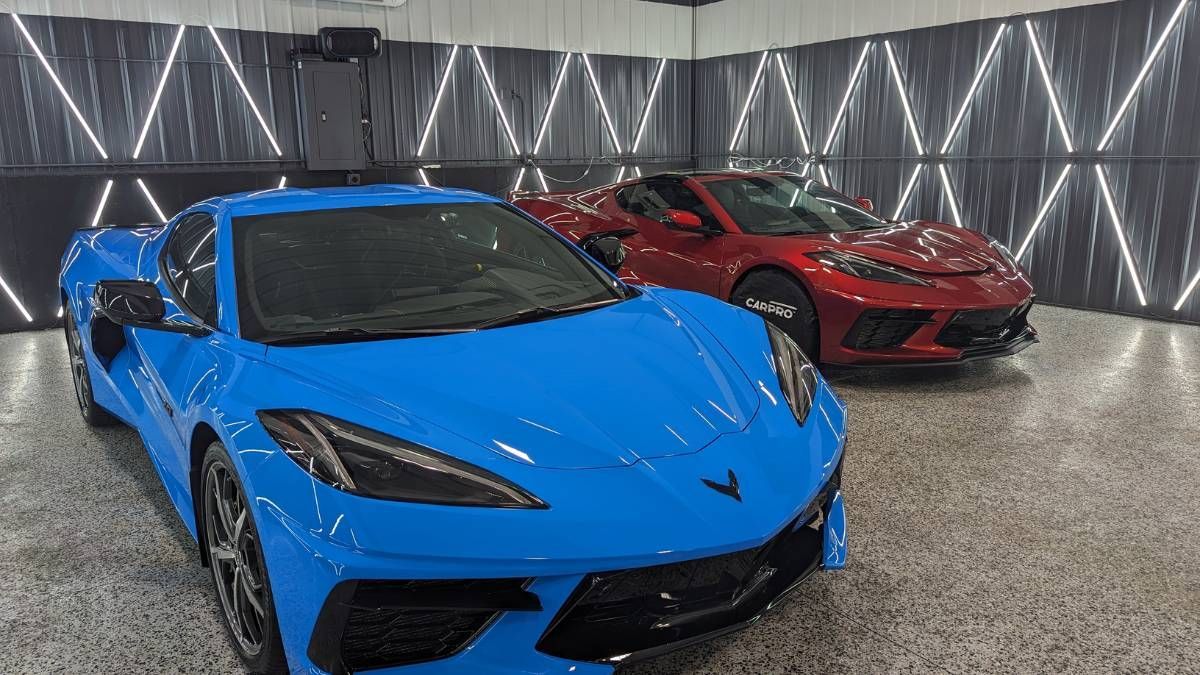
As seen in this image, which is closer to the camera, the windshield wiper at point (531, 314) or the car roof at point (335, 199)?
the windshield wiper at point (531, 314)

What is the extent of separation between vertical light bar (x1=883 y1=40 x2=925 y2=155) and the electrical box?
5.31 m

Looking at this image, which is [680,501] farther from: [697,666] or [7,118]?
[7,118]

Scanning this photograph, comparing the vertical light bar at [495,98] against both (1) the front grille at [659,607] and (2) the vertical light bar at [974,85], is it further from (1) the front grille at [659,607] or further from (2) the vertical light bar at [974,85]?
(1) the front grille at [659,607]

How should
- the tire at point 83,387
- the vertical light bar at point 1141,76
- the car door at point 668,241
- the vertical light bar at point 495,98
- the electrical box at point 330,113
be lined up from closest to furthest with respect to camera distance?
the tire at point 83,387, the car door at point 668,241, the vertical light bar at point 1141,76, the electrical box at point 330,113, the vertical light bar at point 495,98

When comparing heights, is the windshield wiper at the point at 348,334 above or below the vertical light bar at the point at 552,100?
below

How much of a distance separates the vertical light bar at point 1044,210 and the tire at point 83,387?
714cm

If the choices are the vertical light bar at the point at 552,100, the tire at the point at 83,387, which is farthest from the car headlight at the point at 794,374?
the vertical light bar at the point at 552,100

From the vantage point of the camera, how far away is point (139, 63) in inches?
280

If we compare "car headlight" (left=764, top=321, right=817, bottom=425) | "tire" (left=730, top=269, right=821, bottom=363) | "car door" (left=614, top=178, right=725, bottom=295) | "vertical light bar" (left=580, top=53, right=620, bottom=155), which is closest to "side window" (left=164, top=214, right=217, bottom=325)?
"car headlight" (left=764, top=321, right=817, bottom=425)

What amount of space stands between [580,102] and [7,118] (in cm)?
565

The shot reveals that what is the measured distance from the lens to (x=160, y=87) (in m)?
7.22

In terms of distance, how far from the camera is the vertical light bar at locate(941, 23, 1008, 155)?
278 inches

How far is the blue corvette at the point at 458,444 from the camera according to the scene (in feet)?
4.93

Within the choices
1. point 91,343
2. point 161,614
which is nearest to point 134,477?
point 91,343
